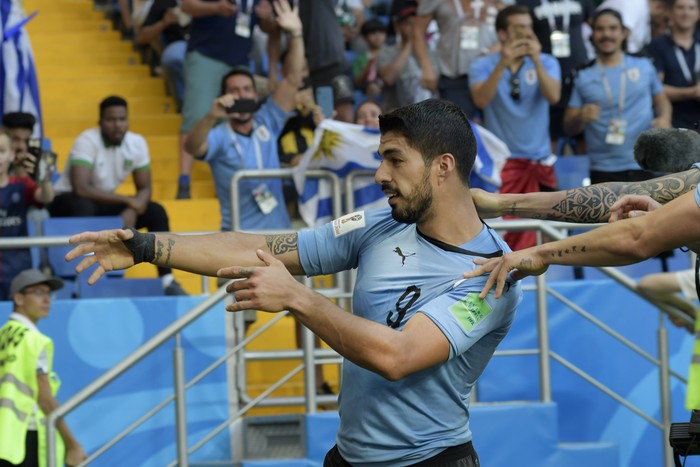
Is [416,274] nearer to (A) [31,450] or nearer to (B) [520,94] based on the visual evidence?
(A) [31,450]

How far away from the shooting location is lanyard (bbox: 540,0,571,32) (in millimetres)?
11617

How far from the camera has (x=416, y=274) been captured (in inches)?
172

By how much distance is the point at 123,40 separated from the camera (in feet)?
48.0

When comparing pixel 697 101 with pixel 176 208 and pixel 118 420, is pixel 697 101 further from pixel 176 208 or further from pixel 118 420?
pixel 118 420

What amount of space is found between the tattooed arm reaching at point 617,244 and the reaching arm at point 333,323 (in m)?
0.40

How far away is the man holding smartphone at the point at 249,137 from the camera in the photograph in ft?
29.1

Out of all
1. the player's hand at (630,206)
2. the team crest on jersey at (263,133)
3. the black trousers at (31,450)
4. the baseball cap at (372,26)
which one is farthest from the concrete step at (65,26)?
the player's hand at (630,206)

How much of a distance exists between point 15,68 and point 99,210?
5.64ft

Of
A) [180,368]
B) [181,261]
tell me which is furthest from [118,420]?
[181,261]

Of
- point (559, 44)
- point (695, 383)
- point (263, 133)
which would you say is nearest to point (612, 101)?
point (559, 44)

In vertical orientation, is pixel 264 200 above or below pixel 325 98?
below

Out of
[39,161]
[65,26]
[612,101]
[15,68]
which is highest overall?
[65,26]

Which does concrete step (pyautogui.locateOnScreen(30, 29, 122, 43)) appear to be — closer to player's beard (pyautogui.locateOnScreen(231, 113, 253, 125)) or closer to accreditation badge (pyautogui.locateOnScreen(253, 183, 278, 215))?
player's beard (pyautogui.locateOnScreen(231, 113, 253, 125))

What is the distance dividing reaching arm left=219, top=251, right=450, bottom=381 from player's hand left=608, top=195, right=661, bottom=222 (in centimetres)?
90
